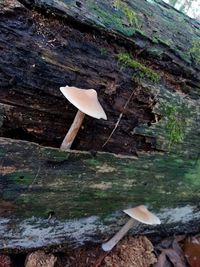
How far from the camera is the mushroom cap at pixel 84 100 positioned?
2035 millimetres

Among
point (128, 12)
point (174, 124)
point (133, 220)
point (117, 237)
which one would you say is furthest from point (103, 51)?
point (117, 237)

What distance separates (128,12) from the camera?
2.74 metres

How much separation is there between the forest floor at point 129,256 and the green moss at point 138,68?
1618 millimetres

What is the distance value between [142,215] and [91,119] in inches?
36.1

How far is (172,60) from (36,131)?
1.35 metres

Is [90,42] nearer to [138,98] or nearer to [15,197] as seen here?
[138,98]

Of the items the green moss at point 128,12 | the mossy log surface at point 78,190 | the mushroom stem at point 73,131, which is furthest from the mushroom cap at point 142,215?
the green moss at point 128,12

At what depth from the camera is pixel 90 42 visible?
2424 millimetres

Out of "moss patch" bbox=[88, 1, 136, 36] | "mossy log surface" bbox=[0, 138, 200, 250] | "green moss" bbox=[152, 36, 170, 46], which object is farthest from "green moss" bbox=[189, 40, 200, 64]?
"mossy log surface" bbox=[0, 138, 200, 250]

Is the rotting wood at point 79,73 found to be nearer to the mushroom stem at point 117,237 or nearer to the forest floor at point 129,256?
the mushroom stem at point 117,237

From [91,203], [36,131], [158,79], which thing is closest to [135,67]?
[158,79]

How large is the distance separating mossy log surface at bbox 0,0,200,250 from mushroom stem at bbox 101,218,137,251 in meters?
0.06

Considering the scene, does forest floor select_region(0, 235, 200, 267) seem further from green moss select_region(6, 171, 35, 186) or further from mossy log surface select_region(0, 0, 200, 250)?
green moss select_region(6, 171, 35, 186)

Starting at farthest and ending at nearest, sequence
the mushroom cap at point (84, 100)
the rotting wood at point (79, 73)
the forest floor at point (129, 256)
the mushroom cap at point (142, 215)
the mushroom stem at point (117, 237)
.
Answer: the mushroom stem at point (117, 237)
the forest floor at point (129, 256)
the mushroom cap at point (142, 215)
the rotting wood at point (79, 73)
the mushroom cap at point (84, 100)
